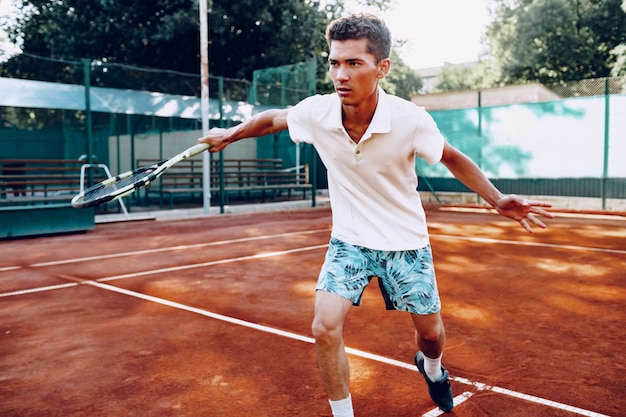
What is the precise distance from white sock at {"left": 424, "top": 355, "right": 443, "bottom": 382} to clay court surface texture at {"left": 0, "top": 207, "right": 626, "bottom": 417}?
0.65 ft

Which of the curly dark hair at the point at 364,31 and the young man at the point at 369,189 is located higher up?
the curly dark hair at the point at 364,31

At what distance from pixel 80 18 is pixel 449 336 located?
21.5m

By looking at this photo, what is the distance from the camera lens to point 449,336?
4387 mm

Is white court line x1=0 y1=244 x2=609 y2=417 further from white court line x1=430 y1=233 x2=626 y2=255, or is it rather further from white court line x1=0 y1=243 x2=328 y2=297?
white court line x1=430 y1=233 x2=626 y2=255

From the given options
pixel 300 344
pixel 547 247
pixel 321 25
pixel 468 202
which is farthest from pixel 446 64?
pixel 300 344

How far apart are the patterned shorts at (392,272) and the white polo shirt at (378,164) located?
52 mm

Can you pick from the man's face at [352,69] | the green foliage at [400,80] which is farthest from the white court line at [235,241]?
the green foliage at [400,80]

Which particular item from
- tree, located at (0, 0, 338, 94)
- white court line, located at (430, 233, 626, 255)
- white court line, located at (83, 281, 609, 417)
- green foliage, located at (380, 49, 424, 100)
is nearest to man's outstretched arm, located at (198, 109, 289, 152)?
white court line, located at (83, 281, 609, 417)

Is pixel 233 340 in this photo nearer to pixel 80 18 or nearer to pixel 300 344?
pixel 300 344

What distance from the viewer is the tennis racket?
310cm

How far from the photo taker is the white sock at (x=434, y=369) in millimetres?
3020

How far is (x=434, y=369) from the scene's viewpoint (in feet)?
9.92

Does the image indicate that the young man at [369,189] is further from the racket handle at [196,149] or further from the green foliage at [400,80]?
the green foliage at [400,80]

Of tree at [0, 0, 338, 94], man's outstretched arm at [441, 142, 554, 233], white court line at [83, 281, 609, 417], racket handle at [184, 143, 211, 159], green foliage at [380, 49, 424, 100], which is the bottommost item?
white court line at [83, 281, 609, 417]
